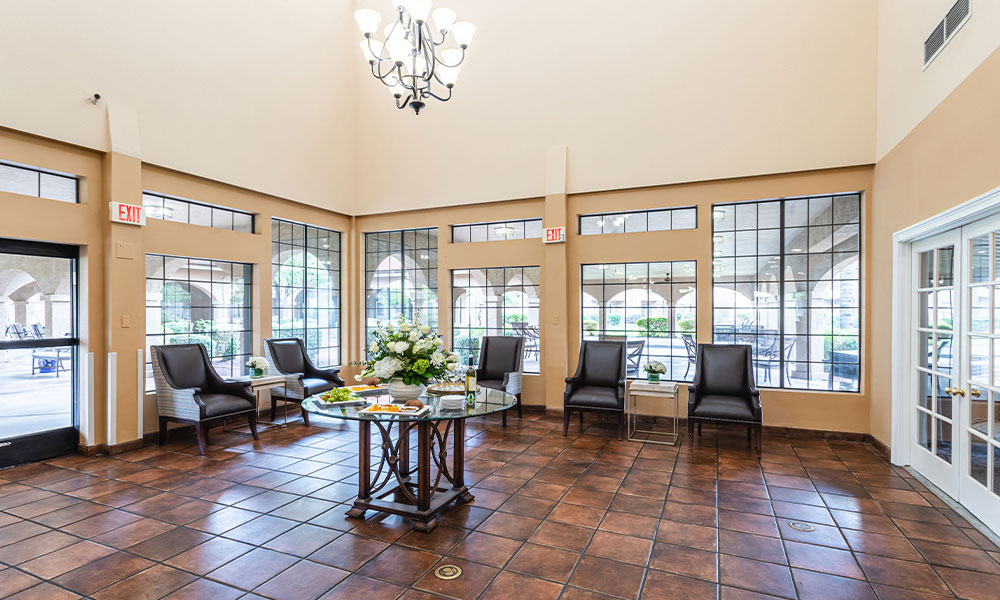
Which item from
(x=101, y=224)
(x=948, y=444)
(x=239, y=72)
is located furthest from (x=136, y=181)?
(x=948, y=444)

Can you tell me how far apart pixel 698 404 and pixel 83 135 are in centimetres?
638

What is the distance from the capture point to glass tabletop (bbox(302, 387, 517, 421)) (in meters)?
3.10

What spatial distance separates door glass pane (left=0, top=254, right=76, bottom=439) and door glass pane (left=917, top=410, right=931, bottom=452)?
297 inches

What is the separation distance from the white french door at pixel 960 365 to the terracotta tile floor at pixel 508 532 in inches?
10.8

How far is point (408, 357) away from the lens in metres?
3.66

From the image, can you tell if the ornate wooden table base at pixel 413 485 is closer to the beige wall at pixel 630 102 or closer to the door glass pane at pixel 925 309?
the door glass pane at pixel 925 309

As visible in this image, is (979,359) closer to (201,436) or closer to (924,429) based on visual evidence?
(924,429)

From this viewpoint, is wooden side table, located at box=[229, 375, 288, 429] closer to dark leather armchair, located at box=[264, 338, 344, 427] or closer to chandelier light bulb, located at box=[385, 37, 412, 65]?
dark leather armchair, located at box=[264, 338, 344, 427]

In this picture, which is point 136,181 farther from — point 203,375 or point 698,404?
point 698,404

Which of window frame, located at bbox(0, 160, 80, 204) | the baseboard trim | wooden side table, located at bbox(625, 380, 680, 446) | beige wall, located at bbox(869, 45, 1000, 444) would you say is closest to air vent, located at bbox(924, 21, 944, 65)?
beige wall, located at bbox(869, 45, 1000, 444)

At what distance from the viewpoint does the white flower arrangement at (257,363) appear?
595 centimetres

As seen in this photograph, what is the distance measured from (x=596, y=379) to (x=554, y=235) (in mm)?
1877

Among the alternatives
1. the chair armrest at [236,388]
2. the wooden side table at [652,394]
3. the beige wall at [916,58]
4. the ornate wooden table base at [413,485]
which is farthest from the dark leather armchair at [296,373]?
the beige wall at [916,58]

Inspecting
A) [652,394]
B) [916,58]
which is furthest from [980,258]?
[652,394]
